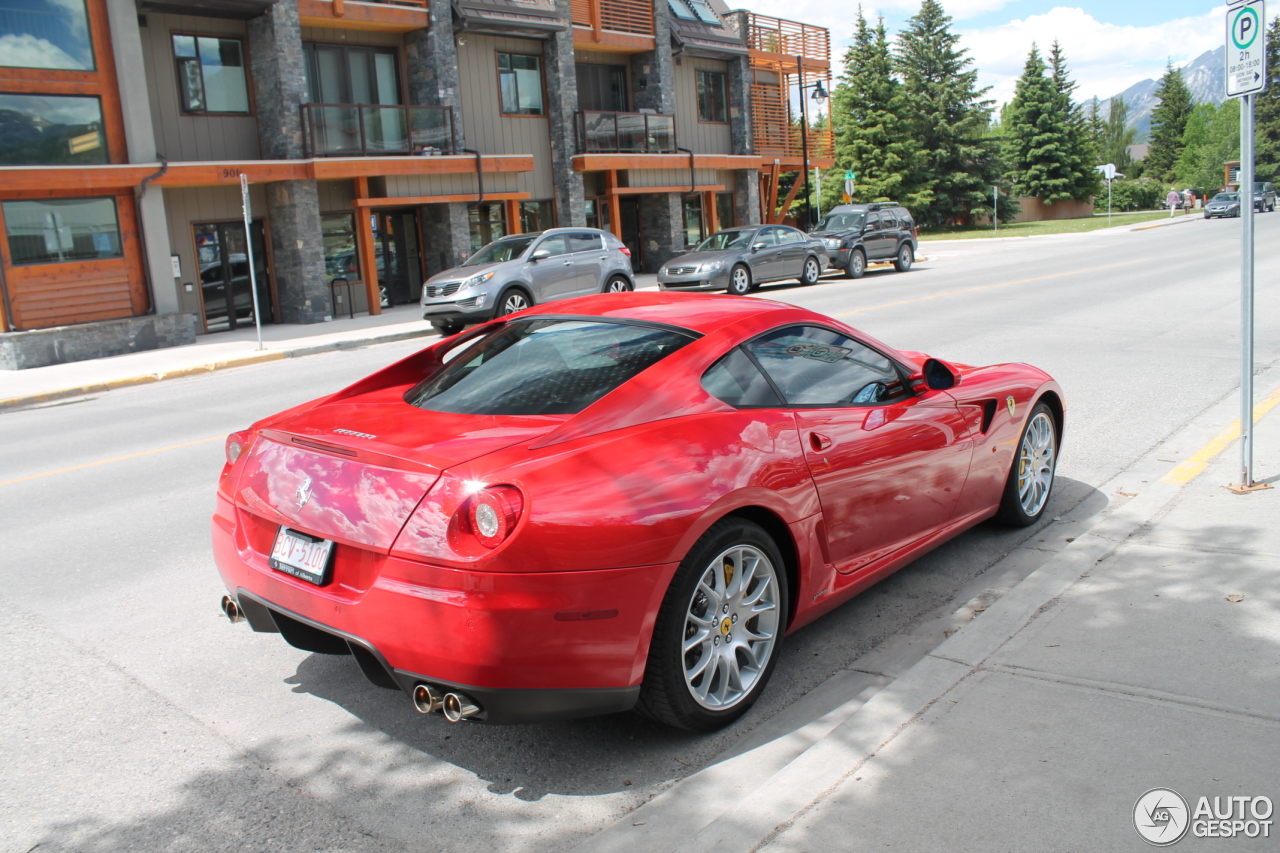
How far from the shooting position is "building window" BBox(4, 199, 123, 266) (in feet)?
61.8

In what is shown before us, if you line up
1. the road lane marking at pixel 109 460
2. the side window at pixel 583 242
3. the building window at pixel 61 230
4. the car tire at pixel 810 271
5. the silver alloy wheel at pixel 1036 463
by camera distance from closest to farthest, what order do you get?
the silver alloy wheel at pixel 1036 463 → the road lane marking at pixel 109 460 → the building window at pixel 61 230 → the side window at pixel 583 242 → the car tire at pixel 810 271

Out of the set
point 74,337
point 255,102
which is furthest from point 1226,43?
point 255,102

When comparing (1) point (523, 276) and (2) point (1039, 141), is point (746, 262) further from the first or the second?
(2) point (1039, 141)

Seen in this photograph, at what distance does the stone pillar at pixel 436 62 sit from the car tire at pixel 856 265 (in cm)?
1042

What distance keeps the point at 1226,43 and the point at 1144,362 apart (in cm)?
581

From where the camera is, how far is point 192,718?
3873mm

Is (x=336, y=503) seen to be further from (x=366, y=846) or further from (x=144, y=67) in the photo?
(x=144, y=67)

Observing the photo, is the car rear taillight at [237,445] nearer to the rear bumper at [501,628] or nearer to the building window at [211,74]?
the rear bumper at [501,628]

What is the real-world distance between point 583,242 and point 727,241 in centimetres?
518

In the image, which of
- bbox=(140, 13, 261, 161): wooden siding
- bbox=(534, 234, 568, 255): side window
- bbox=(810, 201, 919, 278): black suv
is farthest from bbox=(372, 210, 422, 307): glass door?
bbox=(810, 201, 919, 278): black suv

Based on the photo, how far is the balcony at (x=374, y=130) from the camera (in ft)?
74.3

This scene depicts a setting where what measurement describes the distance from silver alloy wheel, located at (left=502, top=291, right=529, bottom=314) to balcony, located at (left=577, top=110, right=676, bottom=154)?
1101 centimetres

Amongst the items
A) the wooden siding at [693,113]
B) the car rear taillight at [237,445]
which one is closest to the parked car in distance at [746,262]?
the wooden siding at [693,113]

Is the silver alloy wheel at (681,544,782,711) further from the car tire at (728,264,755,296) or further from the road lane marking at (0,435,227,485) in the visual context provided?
the car tire at (728,264,755,296)
